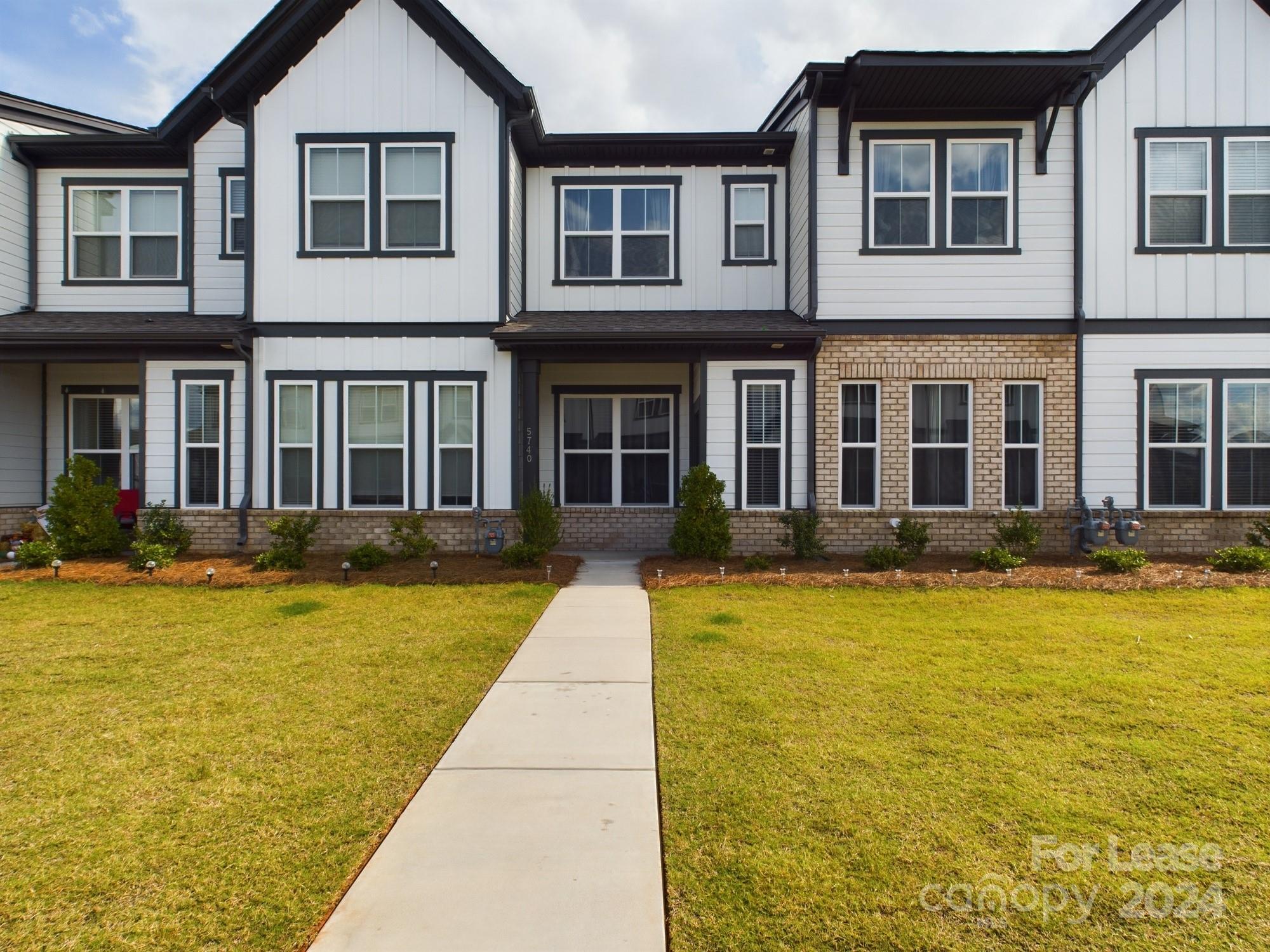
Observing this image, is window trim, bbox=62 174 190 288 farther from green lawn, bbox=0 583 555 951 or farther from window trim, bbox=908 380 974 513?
window trim, bbox=908 380 974 513

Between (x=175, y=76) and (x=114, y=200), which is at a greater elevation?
(x=175, y=76)

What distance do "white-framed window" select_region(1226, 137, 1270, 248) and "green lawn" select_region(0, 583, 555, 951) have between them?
510 inches

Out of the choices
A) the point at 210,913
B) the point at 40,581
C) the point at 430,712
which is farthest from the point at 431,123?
the point at 210,913

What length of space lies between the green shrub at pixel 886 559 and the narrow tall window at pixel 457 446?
6449 millimetres

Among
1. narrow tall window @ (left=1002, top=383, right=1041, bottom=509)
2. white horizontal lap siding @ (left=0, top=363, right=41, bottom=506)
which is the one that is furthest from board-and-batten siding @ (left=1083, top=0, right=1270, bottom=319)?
white horizontal lap siding @ (left=0, top=363, right=41, bottom=506)

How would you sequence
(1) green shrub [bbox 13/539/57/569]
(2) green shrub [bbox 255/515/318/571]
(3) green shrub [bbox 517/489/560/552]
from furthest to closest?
1. (3) green shrub [bbox 517/489/560/552]
2. (1) green shrub [bbox 13/539/57/569]
3. (2) green shrub [bbox 255/515/318/571]

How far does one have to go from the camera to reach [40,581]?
938 cm

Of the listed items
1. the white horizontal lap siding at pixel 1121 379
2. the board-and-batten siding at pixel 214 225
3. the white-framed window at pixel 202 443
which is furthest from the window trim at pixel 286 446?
the white horizontal lap siding at pixel 1121 379

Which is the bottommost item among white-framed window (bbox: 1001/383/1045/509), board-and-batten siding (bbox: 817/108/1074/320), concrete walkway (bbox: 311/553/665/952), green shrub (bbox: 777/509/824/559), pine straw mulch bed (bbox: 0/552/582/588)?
concrete walkway (bbox: 311/553/665/952)

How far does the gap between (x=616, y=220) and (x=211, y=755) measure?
11166 millimetres

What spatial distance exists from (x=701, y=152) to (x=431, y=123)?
474cm

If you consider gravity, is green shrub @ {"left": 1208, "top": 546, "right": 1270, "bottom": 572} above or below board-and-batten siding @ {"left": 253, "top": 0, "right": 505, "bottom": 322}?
below

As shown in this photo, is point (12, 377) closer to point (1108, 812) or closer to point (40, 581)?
point (40, 581)

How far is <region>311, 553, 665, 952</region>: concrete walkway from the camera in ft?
8.50
